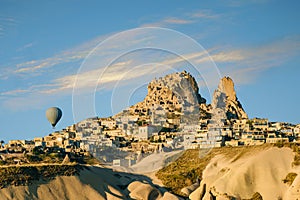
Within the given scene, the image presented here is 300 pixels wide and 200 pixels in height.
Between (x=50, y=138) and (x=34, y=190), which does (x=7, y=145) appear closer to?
(x=50, y=138)

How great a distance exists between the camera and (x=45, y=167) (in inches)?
3250

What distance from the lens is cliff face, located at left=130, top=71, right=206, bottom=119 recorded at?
137m

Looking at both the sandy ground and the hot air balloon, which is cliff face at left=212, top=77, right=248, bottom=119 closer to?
the hot air balloon

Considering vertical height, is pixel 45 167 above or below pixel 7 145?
below

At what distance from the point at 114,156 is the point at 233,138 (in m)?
22.1

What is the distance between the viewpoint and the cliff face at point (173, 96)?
448 feet

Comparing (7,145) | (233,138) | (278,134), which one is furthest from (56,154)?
(278,134)

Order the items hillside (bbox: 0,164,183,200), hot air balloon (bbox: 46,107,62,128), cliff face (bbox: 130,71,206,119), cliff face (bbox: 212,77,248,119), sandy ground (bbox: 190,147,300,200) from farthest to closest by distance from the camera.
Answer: cliff face (bbox: 212,77,248,119) < cliff face (bbox: 130,71,206,119) < hot air balloon (bbox: 46,107,62,128) < sandy ground (bbox: 190,147,300,200) < hillside (bbox: 0,164,183,200)

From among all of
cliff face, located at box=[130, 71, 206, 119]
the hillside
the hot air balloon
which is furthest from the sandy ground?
cliff face, located at box=[130, 71, 206, 119]

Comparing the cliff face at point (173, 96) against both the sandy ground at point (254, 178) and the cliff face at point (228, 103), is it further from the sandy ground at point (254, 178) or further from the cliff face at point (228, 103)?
the sandy ground at point (254, 178)

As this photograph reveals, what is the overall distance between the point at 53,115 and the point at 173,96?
53020mm

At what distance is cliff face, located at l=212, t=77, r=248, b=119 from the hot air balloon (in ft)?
168

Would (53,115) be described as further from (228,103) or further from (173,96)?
(228,103)

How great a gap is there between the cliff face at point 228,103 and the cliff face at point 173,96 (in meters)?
4.80
